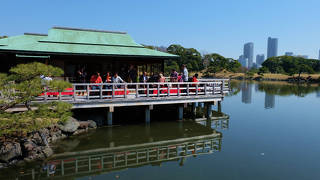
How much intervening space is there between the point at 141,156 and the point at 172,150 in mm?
1641

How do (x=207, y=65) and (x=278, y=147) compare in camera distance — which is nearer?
(x=278, y=147)

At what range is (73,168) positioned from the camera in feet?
30.3

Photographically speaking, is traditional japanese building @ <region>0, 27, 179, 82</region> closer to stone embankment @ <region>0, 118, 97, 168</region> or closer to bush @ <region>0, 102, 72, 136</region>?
stone embankment @ <region>0, 118, 97, 168</region>

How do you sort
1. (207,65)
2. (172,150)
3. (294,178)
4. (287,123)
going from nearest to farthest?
(294,178) < (172,150) < (287,123) < (207,65)

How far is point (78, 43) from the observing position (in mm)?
16828

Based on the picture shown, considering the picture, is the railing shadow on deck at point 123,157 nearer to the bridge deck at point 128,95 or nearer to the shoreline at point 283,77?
the bridge deck at point 128,95

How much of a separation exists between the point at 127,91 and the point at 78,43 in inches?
228

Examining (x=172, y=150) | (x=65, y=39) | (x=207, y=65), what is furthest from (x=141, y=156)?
(x=207, y=65)

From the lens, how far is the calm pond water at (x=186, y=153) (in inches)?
345

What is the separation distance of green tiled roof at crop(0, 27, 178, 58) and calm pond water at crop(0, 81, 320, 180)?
521cm

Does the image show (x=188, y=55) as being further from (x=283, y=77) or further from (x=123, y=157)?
(x=123, y=157)

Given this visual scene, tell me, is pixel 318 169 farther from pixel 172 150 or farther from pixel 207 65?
pixel 207 65

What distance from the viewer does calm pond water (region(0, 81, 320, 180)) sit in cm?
876

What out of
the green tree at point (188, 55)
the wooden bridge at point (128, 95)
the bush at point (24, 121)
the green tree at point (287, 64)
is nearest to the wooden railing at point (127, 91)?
the wooden bridge at point (128, 95)
